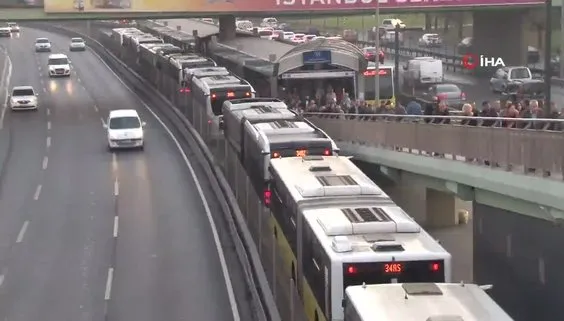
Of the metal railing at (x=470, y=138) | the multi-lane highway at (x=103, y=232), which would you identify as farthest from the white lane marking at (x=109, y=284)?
the metal railing at (x=470, y=138)

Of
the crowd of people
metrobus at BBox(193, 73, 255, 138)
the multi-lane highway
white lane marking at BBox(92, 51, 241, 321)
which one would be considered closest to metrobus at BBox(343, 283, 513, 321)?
the crowd of people

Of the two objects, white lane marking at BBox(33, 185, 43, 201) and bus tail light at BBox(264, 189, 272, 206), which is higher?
bus tail light at BBox(264, 189, 272, 206)

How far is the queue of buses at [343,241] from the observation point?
1180 centimetres

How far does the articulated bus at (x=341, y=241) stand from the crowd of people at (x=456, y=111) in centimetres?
252

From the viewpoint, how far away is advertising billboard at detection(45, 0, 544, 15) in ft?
170

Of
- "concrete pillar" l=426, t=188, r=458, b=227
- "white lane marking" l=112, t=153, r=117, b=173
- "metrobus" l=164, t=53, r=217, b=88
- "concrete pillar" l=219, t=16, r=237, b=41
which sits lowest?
"concrete pillar" l=426, t=188, r=458, b=227

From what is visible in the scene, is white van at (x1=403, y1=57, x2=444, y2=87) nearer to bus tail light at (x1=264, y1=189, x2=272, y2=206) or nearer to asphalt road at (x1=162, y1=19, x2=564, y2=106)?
asphalt road at (x1=162, y1=19, x2=564, y2=106)

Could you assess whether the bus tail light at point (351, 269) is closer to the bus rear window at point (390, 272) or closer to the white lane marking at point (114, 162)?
the bus rear window at point (390, 272)

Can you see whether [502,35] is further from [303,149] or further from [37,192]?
[303,149]

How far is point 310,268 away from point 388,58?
63.2m

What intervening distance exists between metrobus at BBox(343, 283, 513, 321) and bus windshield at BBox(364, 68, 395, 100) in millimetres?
29614

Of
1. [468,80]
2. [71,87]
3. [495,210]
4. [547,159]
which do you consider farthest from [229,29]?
[547,159]

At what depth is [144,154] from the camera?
39.5 meters

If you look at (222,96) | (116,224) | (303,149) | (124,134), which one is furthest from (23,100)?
(303,149)
